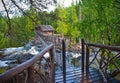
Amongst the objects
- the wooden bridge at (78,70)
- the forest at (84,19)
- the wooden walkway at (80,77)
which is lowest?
→ the wooden walkway at (80,77)

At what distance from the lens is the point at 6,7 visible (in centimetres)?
439

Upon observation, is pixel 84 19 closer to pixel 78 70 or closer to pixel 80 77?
pixel 80 77

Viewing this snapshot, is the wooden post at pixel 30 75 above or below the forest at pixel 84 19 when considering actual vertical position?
below

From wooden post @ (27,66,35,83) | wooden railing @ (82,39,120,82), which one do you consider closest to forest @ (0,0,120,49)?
wooden railing @ (82,39,120,82)

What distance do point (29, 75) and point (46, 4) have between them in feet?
11.3

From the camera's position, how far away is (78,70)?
6043 millimetres

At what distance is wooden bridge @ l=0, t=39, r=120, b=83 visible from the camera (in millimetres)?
1593

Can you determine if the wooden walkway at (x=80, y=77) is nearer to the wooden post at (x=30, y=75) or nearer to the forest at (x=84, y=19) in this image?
the forest at (x=84, y=19)

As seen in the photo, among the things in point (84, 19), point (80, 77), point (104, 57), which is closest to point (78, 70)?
point (80, 77)

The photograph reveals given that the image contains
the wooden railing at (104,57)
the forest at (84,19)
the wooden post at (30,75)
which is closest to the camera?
the wooden post at (30,75)

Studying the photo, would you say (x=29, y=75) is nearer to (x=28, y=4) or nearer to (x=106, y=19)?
(x=106, y=19)

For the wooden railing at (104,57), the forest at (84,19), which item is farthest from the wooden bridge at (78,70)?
the forest at (84,19)

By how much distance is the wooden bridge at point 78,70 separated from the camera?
1.59 m

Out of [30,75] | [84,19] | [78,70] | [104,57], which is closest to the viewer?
[30,75]
